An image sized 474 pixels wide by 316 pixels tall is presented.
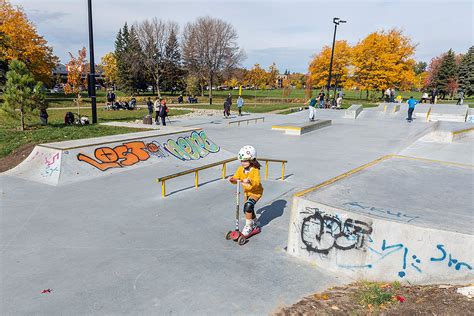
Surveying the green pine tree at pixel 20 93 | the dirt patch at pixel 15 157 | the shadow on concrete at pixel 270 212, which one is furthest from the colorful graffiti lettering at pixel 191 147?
the green pine tree at pixel 20 93

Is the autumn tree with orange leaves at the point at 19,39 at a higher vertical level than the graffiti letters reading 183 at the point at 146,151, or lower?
higher

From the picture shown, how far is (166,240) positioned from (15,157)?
8253 millimetres

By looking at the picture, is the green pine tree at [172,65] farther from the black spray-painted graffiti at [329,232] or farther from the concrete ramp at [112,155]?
the black spray-painted graffiti at [329,232]

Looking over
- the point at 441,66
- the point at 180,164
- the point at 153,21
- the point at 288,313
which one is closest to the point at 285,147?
the point at 180,164

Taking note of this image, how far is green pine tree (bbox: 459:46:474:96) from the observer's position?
64175 millimetres

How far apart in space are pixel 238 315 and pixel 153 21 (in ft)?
206

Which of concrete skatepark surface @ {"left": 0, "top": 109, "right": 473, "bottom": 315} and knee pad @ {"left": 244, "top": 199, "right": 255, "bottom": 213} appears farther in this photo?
knee pad @ {"left": 244, "top": 199, "right": 255, "bottom": 213}

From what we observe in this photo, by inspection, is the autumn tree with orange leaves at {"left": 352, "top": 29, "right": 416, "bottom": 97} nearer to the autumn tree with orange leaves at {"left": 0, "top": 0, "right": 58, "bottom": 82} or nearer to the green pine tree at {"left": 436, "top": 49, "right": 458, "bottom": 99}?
the green pine tree at {"left": 436, "top": 49, "right": 458, "bottom": 99}

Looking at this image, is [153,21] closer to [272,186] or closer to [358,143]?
[358,143]

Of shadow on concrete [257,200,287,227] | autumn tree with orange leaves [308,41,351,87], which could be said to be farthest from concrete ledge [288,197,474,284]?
autumn tree with orange leaves [308,41,351,87]

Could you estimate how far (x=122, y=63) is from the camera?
65.7 metres

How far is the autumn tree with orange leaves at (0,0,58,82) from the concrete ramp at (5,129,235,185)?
3333cm

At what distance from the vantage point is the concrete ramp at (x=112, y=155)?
992cm

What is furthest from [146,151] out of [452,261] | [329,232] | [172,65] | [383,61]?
[172,65]
